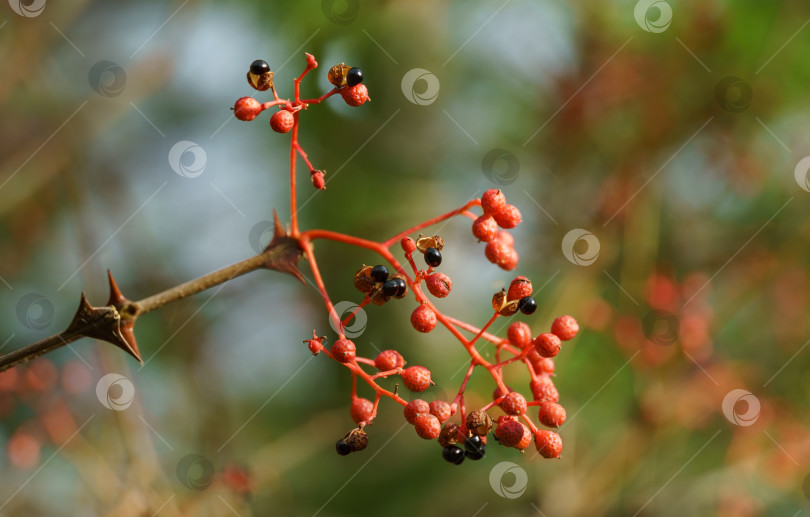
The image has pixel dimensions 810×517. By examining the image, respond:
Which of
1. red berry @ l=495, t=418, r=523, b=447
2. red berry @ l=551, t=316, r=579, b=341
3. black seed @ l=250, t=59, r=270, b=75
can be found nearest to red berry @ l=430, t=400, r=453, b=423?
red berry @ l=495, t=418, r=523, b=447

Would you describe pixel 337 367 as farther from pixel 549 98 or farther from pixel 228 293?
pixel 549 98

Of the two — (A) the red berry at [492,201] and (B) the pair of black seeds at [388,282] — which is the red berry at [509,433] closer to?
(B) the pair of black seeds at [388,282]

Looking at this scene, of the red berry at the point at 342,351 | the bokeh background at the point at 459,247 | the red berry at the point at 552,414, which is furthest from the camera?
the bokeh background at the point at 459,247

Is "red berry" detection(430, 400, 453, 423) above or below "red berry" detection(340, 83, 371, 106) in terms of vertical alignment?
below

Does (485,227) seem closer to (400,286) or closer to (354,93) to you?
(400,286)

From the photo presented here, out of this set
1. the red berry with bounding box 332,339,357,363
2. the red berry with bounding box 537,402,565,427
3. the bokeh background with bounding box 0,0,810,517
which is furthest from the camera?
the bokeh background with bounding box 0,0,810,517

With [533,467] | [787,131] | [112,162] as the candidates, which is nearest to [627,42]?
[787,131]

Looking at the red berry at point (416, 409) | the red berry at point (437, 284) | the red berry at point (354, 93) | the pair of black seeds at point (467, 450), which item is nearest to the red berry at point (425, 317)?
the red berry at point (437, 284)

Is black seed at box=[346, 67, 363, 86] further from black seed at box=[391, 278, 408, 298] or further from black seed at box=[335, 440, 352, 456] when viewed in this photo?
black seed at box=[335, 440, 352, 456]

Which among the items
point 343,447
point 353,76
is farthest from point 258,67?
point 343,447
